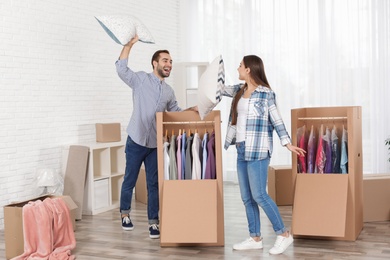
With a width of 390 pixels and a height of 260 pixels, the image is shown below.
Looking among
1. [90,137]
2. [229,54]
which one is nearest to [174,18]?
[229,54]

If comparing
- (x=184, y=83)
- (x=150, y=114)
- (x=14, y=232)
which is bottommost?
A: (x=14, y=232)

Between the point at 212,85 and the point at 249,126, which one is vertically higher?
the point at 212,85

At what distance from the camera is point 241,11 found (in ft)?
26.5

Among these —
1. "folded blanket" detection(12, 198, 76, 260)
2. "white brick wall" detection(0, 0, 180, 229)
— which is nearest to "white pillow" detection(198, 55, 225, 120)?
"folded blanket" detection(12, 198, 76, 260)

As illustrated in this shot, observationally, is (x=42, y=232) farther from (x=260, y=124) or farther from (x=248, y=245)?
(x=260, y=124)

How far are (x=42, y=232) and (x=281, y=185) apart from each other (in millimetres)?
2724

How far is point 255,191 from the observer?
14.0 feet

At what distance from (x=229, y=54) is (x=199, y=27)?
63cm

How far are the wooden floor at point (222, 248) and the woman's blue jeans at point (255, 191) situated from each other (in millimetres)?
217

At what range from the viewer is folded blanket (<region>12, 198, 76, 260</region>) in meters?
4.32

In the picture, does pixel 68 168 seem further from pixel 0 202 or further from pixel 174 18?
pixel 174 18

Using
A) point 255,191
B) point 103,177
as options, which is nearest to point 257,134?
point 255,191

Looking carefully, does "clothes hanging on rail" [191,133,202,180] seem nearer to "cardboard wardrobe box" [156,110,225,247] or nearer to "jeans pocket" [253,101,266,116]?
"cardboard wardrobe box" [156,110,225,247]

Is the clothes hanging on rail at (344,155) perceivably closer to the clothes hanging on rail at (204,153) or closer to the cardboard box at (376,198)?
the cardboard box at (376,198)
